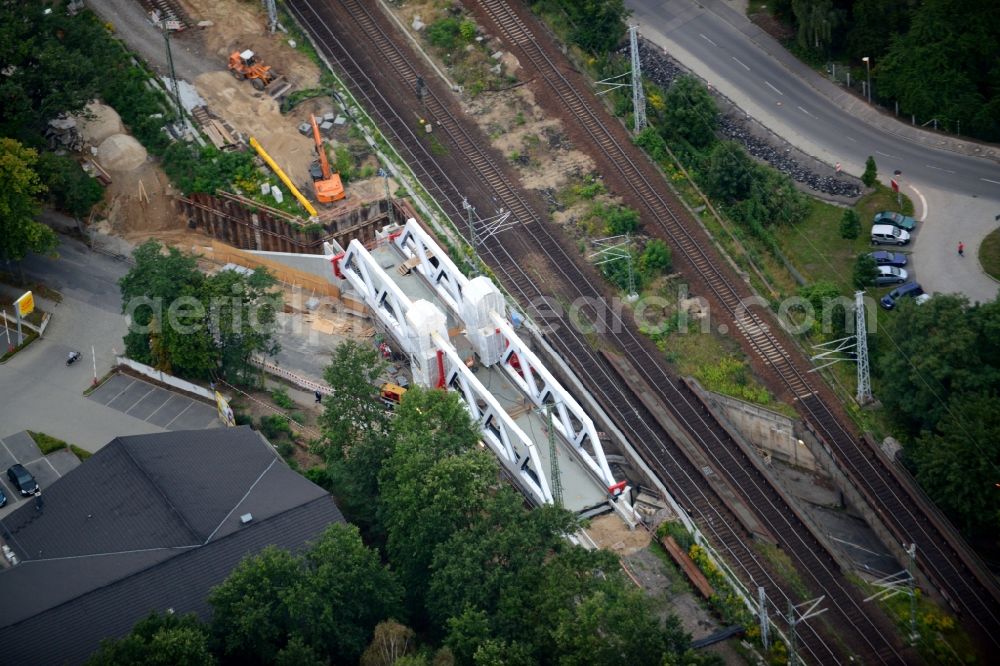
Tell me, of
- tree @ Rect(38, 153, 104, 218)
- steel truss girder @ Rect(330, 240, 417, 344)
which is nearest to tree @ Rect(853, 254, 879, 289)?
steel truss girder @ Rect(330, 240, 417, 344)

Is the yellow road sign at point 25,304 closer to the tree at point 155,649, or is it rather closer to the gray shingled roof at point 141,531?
the gray shingled roof at point 141,531

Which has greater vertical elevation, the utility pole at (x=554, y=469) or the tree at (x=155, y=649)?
the tree at (x=155, y=649)

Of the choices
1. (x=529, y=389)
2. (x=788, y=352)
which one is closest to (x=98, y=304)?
(x=529, y=389)

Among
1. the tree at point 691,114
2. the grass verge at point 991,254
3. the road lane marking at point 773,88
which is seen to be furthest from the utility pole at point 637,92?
the grass verge at point 991,254

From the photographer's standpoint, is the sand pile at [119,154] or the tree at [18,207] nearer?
the tree at [18,207]

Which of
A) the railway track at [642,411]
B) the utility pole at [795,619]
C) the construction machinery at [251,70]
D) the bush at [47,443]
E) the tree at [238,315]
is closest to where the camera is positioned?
the utility pole at [795,619]

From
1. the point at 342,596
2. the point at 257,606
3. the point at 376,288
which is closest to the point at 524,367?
the point at 376,288
